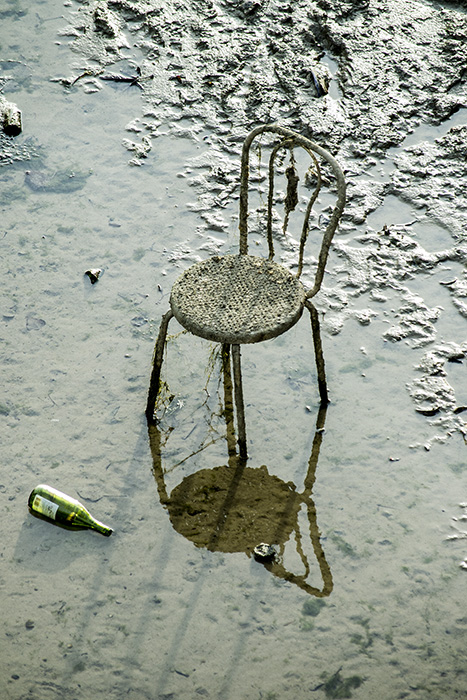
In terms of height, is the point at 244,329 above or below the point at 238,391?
above

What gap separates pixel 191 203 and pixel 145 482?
167cm

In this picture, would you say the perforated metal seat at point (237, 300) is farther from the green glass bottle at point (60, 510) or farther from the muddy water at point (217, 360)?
the green glass bottle at point (60, 510)

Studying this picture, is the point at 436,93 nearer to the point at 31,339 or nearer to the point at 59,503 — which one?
the point at 31,339

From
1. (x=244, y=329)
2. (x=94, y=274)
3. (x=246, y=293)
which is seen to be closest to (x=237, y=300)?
(x=246, y=293)

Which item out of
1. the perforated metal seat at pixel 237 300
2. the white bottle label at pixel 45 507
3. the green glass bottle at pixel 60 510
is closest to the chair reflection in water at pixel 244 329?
the perforated metal seat at pixel 237 300

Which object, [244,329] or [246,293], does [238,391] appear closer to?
[244,329]

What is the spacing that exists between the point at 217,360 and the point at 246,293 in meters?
0.60

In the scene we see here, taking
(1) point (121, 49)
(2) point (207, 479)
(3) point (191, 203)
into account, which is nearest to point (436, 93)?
(3) point (191, 203)

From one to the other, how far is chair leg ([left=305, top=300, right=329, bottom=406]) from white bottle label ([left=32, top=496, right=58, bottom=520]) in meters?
1.12

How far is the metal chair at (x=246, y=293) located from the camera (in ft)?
7.95

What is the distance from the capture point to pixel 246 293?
2.58 meters

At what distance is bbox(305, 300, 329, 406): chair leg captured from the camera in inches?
104

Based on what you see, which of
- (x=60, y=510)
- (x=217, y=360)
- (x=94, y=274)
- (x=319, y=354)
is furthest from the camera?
(x=94, y=274)

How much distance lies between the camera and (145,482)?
107 inches
